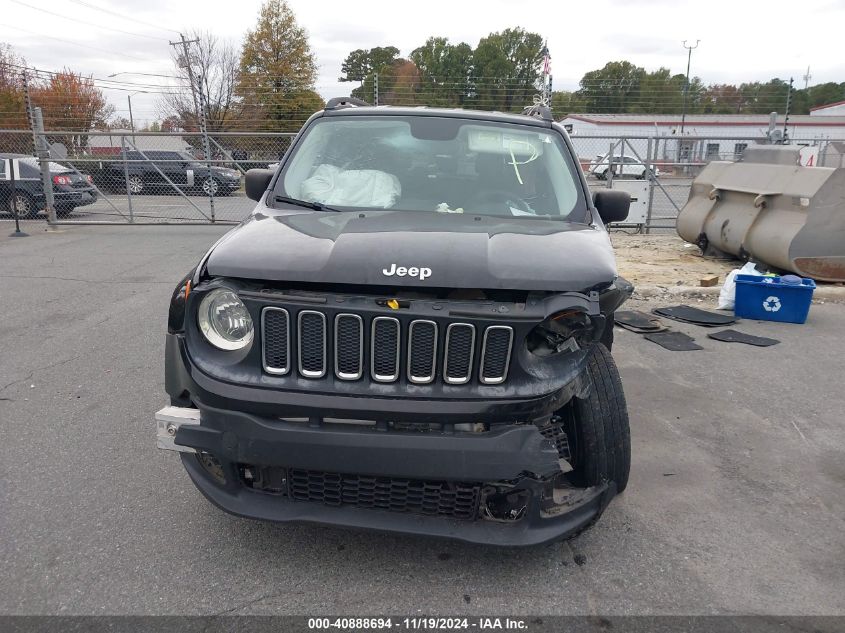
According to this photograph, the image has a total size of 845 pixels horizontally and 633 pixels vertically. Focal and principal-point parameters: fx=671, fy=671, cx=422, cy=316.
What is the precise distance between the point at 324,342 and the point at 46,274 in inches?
323

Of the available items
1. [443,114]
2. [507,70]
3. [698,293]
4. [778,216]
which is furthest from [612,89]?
[443,114]

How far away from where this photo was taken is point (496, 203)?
3.81 metres

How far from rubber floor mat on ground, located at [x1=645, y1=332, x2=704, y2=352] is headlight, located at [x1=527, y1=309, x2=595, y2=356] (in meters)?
3.82

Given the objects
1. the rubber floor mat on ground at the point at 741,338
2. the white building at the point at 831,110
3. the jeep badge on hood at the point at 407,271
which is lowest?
the rubber floor mat on ground at the point at 741,338

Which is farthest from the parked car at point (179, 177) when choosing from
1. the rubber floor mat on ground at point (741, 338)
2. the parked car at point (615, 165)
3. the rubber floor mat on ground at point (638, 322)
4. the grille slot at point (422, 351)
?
the grille slot at point (422, 351)

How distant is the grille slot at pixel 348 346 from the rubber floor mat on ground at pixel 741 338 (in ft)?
16.2

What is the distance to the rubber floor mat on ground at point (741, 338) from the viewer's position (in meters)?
6.31

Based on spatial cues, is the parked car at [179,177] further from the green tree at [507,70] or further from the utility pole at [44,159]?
the green tree at [507,70]

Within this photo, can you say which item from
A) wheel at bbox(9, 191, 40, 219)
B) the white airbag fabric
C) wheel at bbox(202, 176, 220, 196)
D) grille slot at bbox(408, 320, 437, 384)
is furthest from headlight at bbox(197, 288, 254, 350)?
wheel at bbox(9, 191, 40, 219)

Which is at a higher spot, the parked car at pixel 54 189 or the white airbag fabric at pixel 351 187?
the white airbag fabric at pixel 351 187

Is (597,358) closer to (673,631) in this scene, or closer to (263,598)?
(673,631)

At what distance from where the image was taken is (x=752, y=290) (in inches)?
281

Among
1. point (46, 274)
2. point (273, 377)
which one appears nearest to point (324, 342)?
point (273, 377)

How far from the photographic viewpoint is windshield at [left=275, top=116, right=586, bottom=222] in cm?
378
